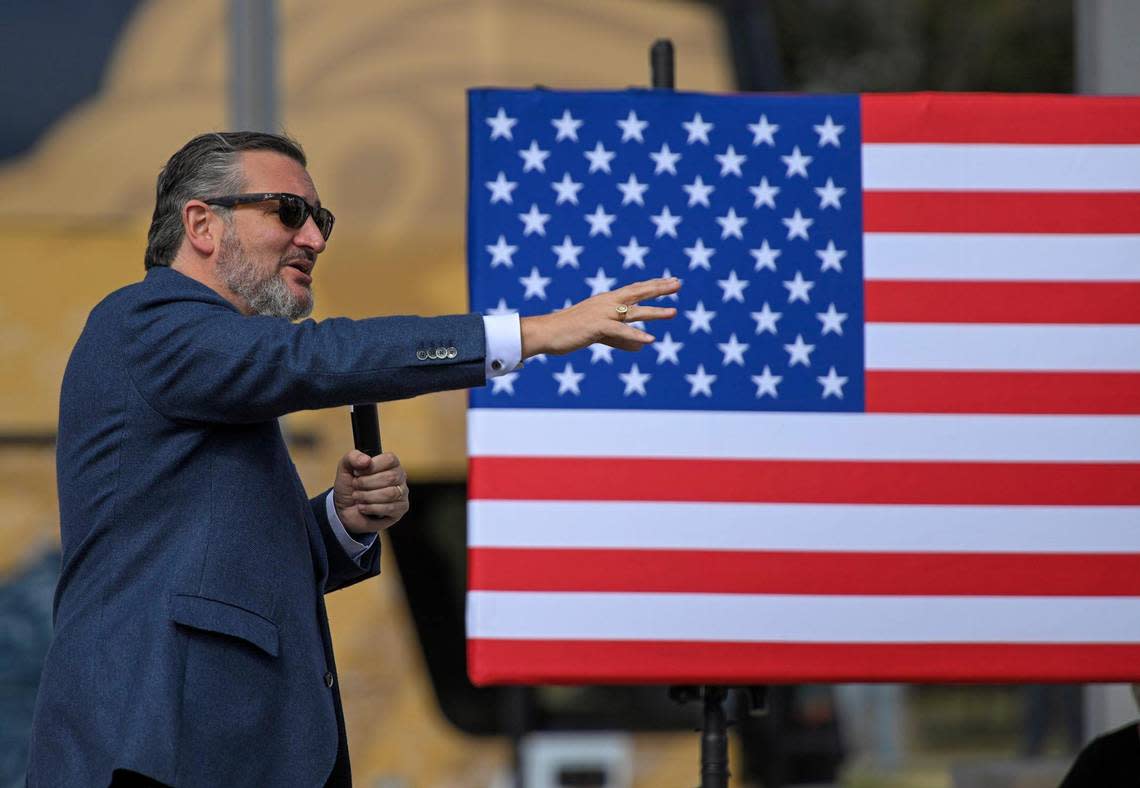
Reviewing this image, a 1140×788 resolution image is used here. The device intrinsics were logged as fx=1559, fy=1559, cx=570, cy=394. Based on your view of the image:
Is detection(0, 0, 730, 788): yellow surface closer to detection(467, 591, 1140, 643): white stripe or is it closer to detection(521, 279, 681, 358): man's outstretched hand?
detection(467, 591, 1140, 643): white stripe

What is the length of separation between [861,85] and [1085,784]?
8.77 ft

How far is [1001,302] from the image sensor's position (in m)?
3.31

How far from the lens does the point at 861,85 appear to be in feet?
17.9

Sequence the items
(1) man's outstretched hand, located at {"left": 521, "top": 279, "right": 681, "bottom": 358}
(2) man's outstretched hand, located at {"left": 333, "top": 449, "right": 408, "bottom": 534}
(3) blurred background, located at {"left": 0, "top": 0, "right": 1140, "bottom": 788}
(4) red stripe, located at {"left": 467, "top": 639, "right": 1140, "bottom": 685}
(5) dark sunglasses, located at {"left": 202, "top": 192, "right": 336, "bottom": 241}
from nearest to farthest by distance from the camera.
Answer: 1. (1) man's outstretched hand, located at {"left": 521, "top": 279, "right": 681, "bottom": 358}
2. (5) dark sunglasses, located at {"left": 202, "top": 192, "right": 336, "bottom": 241}
3. (2) man's outstretched hand, located at {"left": 333, "top": 449, "right": 408, "bottom": 534}
4. (4) red stripe, located at {"left": 467, "top": 639, "right": 1140, "bottom": 685}
5. (3) blurred background, located at {"left": 0, "top": 0, "right": 1140, "bottom": 788}

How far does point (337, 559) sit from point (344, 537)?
0.17 ft

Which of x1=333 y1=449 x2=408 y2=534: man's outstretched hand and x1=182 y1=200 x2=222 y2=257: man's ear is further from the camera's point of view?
x1=333 y1=449 x2=408 y2=534: man's outstretched hand

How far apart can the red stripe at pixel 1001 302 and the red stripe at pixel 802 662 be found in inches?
26.9

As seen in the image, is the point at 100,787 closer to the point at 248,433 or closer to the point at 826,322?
the point at 248,433

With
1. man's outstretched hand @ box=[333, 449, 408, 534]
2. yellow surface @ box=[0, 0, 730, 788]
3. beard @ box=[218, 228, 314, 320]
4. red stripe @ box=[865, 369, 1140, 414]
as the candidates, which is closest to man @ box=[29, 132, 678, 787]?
beard @ box=[218, 228, 314, 320]

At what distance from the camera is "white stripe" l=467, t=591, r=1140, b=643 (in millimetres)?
3186

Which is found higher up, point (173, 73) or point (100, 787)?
point (173, 73)

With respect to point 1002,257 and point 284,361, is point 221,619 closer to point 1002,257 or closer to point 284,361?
point 284,361

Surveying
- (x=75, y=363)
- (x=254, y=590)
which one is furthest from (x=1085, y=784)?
(x=75, y=363)

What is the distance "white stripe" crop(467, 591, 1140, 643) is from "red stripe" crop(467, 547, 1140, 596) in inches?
0.7
